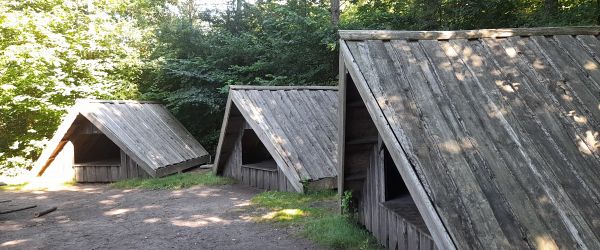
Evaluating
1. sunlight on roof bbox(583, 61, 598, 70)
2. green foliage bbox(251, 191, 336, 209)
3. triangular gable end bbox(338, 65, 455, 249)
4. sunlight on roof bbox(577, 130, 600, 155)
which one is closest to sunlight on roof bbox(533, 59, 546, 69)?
sunlight on roof bbox(583, 61, 598, 70)

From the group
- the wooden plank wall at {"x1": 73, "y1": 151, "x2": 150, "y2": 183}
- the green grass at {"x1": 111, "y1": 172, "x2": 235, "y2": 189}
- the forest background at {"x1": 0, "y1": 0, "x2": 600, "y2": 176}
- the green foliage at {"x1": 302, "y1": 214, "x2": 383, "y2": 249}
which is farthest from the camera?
the forest background at {"x1": 0, "y1": 0, "x2": 600, "y2": 176}

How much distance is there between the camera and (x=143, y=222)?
335 inches

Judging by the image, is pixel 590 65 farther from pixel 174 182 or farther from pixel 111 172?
pixel 111 172

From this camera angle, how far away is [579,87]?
4.21 metres

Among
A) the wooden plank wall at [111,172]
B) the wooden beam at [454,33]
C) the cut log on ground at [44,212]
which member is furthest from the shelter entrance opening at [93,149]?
the wooden beam at [454,33]

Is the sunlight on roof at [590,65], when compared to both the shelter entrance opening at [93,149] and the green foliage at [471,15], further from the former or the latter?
the shelter entrance opening at [93,149]

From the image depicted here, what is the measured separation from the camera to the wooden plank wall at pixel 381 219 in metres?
4.94

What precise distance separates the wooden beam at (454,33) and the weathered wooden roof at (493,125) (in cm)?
1

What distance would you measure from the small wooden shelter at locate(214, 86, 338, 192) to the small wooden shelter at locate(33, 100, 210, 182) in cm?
222

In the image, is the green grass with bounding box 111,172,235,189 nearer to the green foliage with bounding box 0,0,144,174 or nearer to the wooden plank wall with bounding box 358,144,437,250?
the green foliage with bounding box 0,0,144,174

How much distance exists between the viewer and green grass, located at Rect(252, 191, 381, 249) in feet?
20.6

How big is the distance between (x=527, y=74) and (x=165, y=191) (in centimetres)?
1009

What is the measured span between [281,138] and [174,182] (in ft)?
13.6

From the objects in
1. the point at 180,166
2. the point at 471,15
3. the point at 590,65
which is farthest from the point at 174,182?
the point at 590,65
